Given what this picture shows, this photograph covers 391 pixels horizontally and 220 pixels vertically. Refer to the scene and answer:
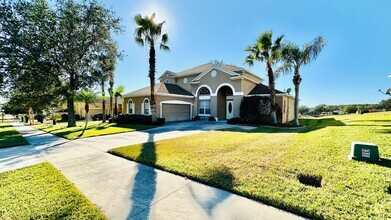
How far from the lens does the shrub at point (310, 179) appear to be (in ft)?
13.8

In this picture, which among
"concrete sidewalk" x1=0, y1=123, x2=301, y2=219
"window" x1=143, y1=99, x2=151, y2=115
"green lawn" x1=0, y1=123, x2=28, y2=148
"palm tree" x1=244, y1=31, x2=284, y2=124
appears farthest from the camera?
"window" x1=143, y1=99, x2=151, y2=115

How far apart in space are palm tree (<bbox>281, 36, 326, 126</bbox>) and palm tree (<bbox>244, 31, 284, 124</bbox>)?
0.75 meters

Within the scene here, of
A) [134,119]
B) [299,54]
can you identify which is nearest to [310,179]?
[299,54]

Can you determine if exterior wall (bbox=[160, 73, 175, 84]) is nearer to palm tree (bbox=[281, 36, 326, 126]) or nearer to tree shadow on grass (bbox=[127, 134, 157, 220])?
palm tree (bbox=[281, 36, 326, 126])

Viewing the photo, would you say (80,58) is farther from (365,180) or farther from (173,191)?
(365,180)

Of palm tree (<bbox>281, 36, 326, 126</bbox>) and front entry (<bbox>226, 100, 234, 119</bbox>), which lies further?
front entry (<bbox>226, 100, 234, 119</bbox>)

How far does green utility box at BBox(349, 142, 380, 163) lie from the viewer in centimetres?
511

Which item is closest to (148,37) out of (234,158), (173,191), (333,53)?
(234,158)

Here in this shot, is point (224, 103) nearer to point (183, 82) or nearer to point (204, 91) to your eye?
point (204, 91)

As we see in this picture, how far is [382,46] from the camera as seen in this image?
16.6 m

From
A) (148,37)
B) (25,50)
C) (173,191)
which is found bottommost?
(173,191)

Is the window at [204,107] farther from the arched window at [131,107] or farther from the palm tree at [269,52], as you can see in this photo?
the arched window at [131,107]

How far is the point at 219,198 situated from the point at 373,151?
5046 millimetres

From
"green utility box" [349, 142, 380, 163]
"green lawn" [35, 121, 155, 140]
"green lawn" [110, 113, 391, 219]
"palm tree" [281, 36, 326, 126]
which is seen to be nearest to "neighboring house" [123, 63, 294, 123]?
"palm tree" [281, 36, 326, 126]
